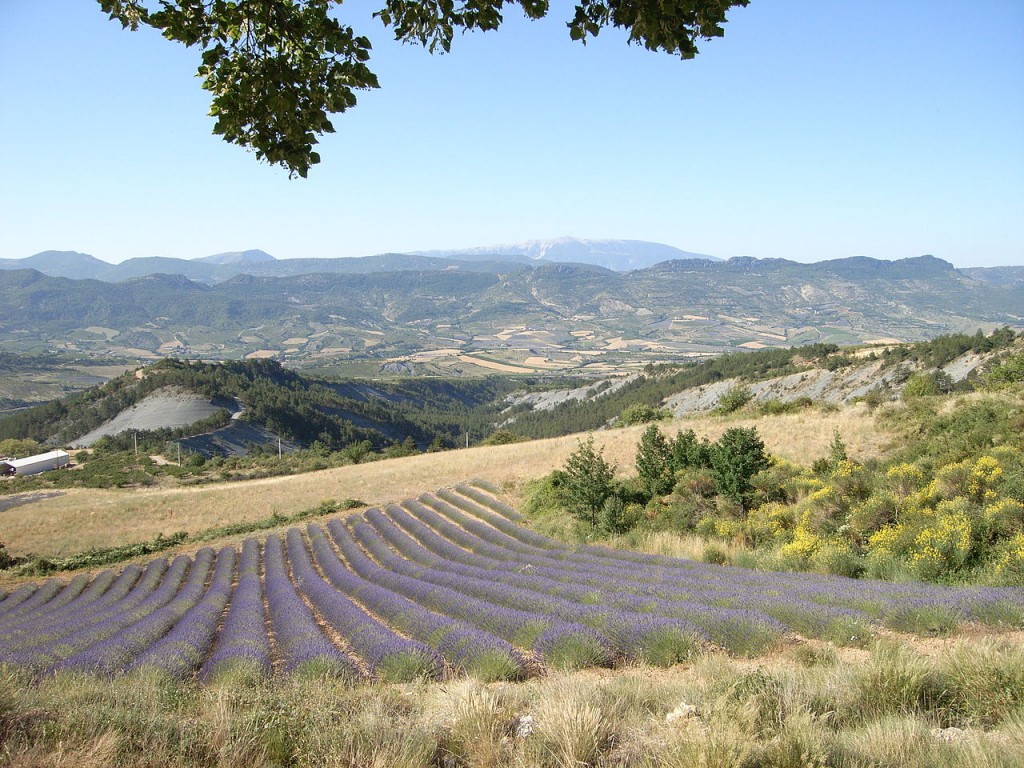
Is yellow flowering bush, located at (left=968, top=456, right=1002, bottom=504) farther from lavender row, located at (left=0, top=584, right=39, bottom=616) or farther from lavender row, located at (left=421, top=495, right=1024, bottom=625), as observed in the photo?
lavender row, located at (left=0, top=584, right=39, bottom=616)

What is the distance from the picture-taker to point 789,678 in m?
4.67

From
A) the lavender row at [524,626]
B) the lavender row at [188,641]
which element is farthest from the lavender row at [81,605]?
the lavender row at [524,626]

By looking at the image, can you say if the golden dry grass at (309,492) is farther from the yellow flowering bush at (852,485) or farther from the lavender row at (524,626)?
the lavender row at (524,626)

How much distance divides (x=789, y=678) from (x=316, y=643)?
6209 millimetres

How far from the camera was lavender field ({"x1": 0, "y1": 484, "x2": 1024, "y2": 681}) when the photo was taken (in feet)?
21.6

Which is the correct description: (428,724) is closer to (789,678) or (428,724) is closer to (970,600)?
(789,678)

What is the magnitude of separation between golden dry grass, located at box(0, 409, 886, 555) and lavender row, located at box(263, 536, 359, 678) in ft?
41.6

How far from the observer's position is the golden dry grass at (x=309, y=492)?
89.1 feet

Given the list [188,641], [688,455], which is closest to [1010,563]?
[188,641]

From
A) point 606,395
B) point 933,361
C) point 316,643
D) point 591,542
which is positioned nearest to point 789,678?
point 316,643

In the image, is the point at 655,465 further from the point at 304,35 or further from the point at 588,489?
the point at 304,35

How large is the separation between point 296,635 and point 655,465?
1414cm

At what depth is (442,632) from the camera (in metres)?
8.09

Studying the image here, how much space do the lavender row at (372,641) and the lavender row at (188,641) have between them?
6.54 feet
